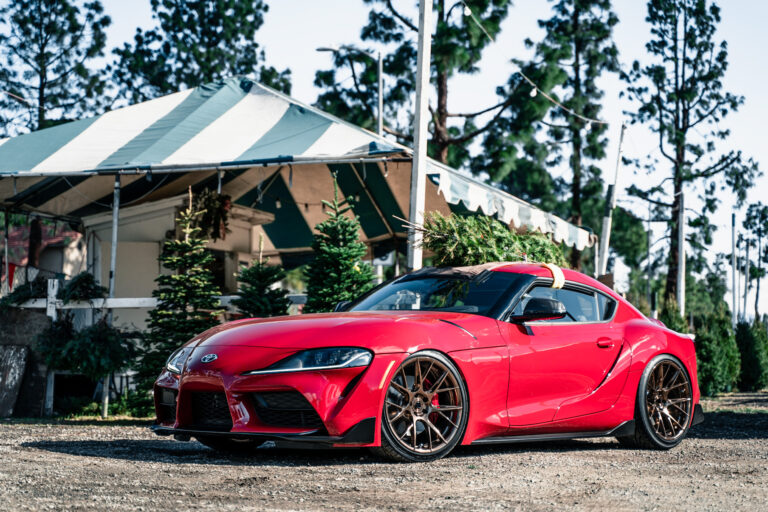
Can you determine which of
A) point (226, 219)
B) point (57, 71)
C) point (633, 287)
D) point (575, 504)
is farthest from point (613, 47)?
point (633, 287)

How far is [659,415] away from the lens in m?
7.11

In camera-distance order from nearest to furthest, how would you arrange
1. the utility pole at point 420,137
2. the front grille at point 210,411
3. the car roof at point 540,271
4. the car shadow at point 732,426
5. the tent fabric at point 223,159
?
the front grille at point 210,411 → the car roof at point 540,271 → the car shadow at point 732,426 → the utility pole at point 420,137 → the tent fabric at point 223,159

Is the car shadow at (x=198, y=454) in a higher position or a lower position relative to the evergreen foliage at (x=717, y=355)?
lower

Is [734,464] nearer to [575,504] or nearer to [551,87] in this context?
[575,504]

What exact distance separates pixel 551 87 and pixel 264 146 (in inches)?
573

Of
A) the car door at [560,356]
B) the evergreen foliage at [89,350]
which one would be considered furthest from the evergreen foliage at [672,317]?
the car door at [560,356]

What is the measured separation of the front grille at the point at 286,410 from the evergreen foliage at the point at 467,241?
13.6 ft

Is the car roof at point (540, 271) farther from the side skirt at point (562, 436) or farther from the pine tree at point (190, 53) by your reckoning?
the pine tree at point (190, 53)

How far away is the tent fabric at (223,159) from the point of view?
11.9m

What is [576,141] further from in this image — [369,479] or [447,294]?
[369,479]

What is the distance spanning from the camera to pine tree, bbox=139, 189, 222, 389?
11.0 metres

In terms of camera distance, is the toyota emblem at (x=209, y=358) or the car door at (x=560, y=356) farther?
the car door at (x=560, y=356)

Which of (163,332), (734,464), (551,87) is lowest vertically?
(734,464)

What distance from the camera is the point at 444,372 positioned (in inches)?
226
